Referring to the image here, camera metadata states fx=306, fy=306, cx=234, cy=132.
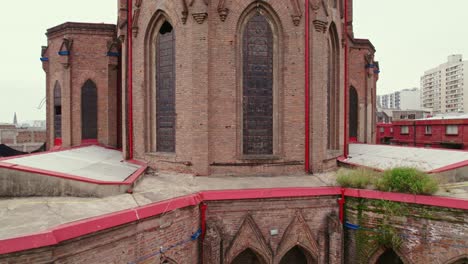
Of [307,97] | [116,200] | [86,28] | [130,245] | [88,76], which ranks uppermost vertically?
[86,28]

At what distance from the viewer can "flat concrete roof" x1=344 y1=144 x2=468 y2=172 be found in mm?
10570

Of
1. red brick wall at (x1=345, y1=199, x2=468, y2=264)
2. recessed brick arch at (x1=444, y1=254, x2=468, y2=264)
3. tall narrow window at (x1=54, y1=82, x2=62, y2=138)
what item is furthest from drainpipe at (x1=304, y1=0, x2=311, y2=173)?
tall narrow window at (x1=54, y1=82, x2=62, y2=138)

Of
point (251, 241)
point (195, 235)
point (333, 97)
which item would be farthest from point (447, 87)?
point (195, 235)

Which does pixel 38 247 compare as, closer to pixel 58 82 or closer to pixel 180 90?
pixel 180 90

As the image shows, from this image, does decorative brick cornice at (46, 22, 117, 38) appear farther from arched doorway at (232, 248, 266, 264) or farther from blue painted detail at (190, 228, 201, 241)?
arched doorway at (232, 248, 266, 264)

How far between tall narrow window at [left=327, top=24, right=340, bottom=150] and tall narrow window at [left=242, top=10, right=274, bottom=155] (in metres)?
3.52

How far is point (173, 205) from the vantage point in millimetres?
7238

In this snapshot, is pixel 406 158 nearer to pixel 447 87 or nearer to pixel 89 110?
pixel 89 110

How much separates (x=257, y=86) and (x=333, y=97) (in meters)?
4.19

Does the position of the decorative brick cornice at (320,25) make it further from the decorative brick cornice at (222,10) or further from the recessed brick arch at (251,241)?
the recessed brick arch at (251,241)

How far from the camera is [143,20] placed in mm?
11625

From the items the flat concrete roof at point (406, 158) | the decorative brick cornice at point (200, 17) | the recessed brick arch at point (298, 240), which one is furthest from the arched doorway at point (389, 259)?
the decorative brick cornice at point (200, 17)

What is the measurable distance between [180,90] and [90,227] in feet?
19.8

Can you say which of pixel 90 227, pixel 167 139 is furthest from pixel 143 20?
pixel 90 227
